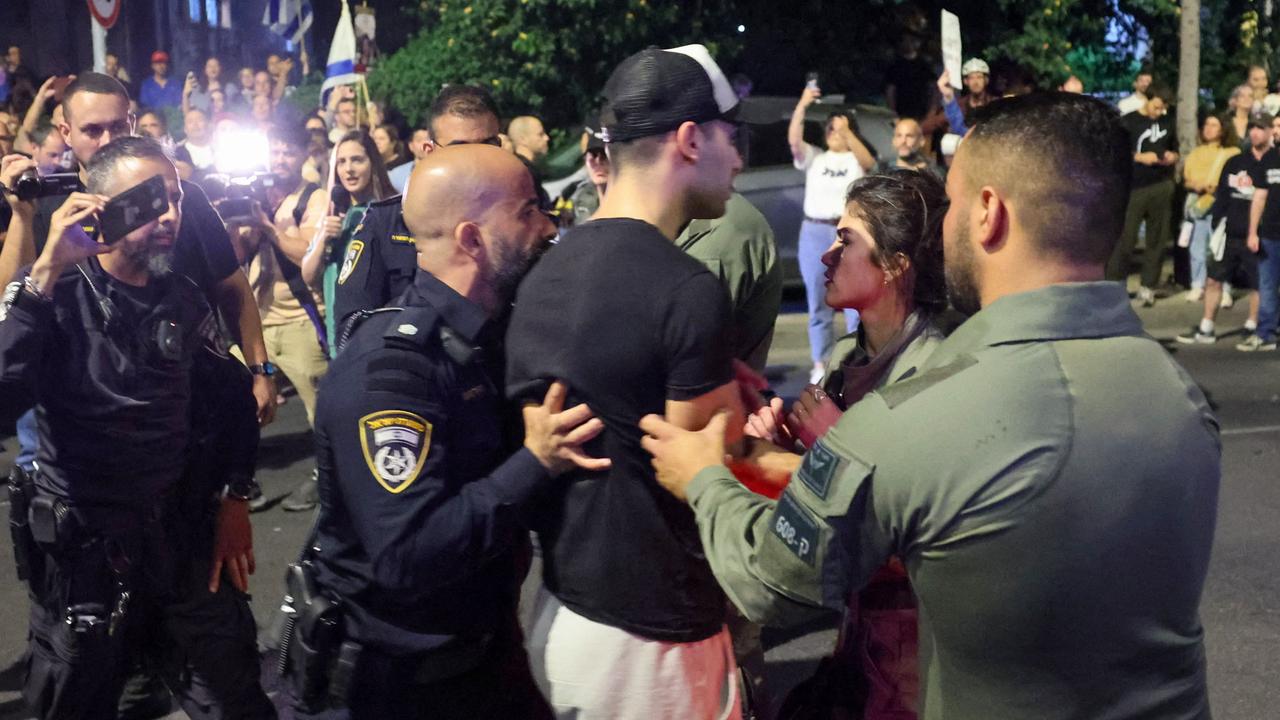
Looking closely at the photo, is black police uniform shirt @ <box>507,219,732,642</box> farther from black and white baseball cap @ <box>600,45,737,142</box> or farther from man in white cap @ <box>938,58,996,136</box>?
man in white cap @ <box>938,58,996,136</box>

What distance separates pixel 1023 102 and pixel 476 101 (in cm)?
375

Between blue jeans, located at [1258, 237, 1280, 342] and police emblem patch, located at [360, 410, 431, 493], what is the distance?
32.5 feet

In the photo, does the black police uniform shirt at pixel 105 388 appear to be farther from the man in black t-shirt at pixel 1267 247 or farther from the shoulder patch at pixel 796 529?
the man in black t-shirt at pixel 1267 247

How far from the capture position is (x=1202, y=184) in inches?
488

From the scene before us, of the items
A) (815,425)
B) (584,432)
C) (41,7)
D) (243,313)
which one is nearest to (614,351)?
(584,432)

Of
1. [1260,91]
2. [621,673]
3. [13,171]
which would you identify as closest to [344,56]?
[13,171]

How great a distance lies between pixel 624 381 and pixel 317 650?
36.1 inches

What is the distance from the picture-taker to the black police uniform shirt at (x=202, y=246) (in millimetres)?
4109

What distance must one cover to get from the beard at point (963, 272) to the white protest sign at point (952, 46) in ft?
30.3

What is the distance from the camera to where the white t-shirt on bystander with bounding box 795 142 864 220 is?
9562mm

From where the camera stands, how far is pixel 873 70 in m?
16.2

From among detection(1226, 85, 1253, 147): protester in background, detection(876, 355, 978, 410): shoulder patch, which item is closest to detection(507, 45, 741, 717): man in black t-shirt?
detection(876, 355, 978, 410): shoulder patch

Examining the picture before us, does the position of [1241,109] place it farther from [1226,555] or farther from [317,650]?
[317,650]

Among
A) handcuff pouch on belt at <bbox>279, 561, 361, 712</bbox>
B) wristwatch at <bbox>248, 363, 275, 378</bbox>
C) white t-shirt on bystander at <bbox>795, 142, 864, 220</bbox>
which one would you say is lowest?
handcuff pouch on belt at <bbox>279, 561, 361, 712</bbox>
